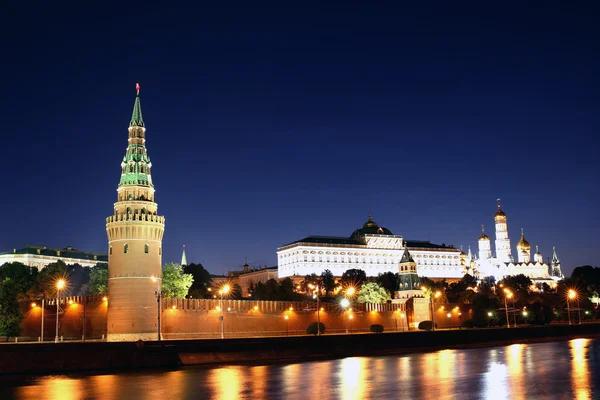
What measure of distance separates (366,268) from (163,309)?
110962mm

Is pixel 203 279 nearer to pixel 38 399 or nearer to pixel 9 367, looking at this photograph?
pixel 9 367

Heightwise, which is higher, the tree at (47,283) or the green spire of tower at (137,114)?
the green spire of tower at (137,114)

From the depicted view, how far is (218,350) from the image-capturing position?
51.7 meters

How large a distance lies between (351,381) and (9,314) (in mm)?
46860

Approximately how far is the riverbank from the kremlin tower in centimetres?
1192

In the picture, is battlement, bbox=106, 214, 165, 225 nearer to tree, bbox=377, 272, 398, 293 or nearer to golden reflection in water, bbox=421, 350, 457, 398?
golden reflection in water, bbox=421, 350, 457, 398

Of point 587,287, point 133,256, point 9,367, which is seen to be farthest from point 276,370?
point 587,287

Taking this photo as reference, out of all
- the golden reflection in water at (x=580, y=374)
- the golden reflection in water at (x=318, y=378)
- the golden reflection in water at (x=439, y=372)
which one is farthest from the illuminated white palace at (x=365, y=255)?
the golden reflection in water at (x=318, y=378)

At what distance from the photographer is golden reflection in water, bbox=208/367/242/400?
3244cm

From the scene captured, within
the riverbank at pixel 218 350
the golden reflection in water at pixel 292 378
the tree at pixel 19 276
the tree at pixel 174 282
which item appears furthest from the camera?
the tree at pixel 19 276

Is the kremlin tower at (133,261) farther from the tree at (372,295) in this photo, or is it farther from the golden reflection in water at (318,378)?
the tree at (372,295)

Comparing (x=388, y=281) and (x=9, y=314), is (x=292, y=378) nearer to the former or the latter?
(x=9, y=314)

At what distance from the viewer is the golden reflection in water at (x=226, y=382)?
32438 mm

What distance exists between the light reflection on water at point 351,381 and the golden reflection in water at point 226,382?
0.05 meters
